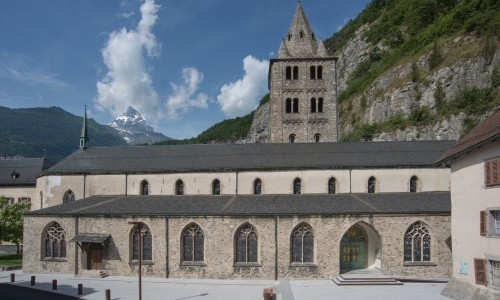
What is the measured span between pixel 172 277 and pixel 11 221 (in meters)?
21.3

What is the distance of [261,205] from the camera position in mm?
29984

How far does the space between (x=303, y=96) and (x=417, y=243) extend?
736 inches

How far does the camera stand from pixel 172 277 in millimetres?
28594

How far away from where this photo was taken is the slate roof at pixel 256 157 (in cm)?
3356

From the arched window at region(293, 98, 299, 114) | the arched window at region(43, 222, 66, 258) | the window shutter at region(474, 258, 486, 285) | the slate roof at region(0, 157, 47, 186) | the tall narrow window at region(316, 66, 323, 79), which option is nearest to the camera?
the window shutter at region(474, 258, 486, 285)

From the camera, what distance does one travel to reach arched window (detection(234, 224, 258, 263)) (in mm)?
28297

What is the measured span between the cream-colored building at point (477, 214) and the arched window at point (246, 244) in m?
12.6

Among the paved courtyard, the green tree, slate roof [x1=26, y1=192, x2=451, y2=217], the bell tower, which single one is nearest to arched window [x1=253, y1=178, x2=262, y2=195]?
slate roof [x1=26, y1=192, x2=451, y2=217]

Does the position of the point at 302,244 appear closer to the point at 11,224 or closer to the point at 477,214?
the point at 477,214

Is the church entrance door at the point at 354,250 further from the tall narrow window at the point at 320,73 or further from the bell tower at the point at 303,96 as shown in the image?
the tall narrow window at the point at 320,73

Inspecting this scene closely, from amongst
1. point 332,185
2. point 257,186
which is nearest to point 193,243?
point 257,186

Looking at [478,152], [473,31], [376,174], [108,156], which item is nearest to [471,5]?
[473,31]

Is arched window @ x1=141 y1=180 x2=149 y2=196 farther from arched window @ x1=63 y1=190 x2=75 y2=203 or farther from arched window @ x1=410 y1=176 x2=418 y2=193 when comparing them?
arched window @ x1=410 y1=176 x2=418 y2=193

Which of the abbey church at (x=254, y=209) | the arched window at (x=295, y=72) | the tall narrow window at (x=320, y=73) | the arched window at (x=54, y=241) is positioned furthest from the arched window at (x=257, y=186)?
the arched window at (x=54, y=241)
